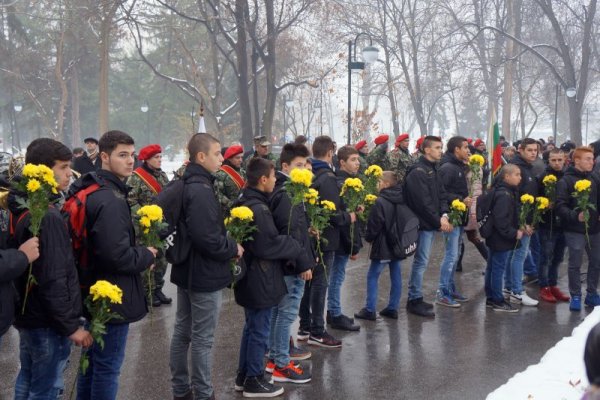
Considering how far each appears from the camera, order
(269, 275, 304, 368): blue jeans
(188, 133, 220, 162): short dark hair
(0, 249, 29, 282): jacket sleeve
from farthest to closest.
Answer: (269, 275, 304, 368): blue jeans < (188, 133, 220, 162): short dark hair < (0, 249, 29, 282): jacket sleeve

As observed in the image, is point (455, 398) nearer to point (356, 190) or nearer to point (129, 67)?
point (356, 190)

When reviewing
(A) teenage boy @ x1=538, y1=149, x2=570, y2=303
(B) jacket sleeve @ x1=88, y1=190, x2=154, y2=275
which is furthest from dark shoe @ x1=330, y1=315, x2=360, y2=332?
(B) jacket sleeve @ x1=88, y1=190, x2=154, y2=275

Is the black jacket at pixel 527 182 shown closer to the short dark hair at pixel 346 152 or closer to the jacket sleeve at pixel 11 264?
the short dark hair at pixel 346 152

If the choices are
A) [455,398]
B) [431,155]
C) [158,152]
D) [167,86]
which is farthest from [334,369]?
[167,86]

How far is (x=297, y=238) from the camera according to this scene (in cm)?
555

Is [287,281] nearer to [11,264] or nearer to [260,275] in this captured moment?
[260,275]

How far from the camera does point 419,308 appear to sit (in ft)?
26.0

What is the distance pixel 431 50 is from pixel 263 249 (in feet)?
115

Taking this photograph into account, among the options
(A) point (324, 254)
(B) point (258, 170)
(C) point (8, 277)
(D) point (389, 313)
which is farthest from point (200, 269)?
(D) point (389, 313)

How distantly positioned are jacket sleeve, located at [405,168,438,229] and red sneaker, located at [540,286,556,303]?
6.73ft

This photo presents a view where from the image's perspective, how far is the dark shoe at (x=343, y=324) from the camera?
7.23 metres

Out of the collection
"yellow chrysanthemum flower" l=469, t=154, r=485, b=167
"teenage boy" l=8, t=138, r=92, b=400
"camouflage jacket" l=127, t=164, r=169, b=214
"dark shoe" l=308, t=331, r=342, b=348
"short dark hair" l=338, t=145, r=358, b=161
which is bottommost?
"dark shoe" l=308, t=331, r=342, b=348

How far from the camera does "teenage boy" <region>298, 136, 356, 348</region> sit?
6.68 metres

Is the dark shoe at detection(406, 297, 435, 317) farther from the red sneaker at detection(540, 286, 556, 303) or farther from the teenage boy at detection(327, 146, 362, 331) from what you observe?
the red sneaker at detection(540, 286, 556, 303)
